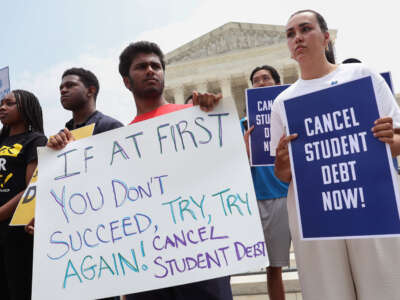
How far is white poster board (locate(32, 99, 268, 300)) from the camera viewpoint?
1.56 m

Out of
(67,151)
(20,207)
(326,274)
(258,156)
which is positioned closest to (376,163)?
(326,274)

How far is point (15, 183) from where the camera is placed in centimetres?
265

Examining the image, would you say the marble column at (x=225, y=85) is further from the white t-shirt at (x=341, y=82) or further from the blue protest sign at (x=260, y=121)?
the white t-shirt at (x=341, y=82)

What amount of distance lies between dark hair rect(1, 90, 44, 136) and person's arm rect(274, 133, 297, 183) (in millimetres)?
2192

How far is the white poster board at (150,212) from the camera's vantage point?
156 cm

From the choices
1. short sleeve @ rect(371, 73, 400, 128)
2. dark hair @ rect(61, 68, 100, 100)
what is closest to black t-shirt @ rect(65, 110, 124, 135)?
dark hair @ rect(61, 68, 100, 100)

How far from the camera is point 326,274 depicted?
180 centimetres

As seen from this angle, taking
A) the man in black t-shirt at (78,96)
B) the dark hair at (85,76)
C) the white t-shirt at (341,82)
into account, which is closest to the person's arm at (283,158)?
the white t-shirt at (341,82)

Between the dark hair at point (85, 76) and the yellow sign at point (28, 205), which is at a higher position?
the dark hair at point (85, 76)

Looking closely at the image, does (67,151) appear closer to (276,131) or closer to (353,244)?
(276,131)

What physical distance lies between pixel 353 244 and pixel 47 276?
152 centimetres

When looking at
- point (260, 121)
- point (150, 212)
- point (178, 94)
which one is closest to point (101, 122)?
point (150, 212)

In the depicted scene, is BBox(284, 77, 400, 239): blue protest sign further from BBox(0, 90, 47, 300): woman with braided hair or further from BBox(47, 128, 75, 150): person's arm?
BBox(0, 90, 47, 300): woman with braided hair

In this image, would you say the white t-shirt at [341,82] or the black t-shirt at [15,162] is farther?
the black t-shirt at [15,162]
